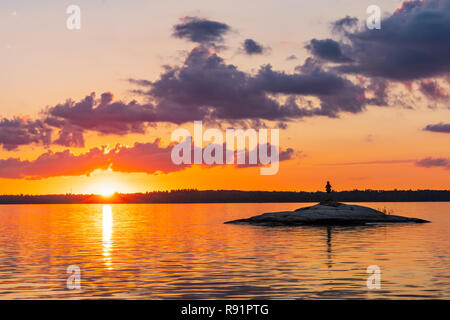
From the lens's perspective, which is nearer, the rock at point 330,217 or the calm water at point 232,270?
the calm water at point 232,270

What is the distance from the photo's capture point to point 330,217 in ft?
337

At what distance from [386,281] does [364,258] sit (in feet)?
45.6

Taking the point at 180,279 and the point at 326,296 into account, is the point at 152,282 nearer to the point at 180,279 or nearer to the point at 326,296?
the point at 180,279

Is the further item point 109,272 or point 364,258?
point 364,258

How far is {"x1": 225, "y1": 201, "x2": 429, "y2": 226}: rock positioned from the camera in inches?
4045

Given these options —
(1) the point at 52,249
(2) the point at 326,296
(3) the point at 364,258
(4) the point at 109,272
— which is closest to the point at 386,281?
(2) the point at 326,296

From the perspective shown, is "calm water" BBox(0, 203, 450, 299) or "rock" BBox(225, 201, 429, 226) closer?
"calm water" BBox(0, 203, 450, 299)

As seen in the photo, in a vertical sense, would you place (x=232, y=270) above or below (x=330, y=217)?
below

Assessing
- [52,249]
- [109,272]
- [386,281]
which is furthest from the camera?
[52,249]

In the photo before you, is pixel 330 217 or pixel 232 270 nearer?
pixel 232 270

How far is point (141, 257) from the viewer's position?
48.4m

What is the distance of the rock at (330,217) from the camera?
10275 cm
